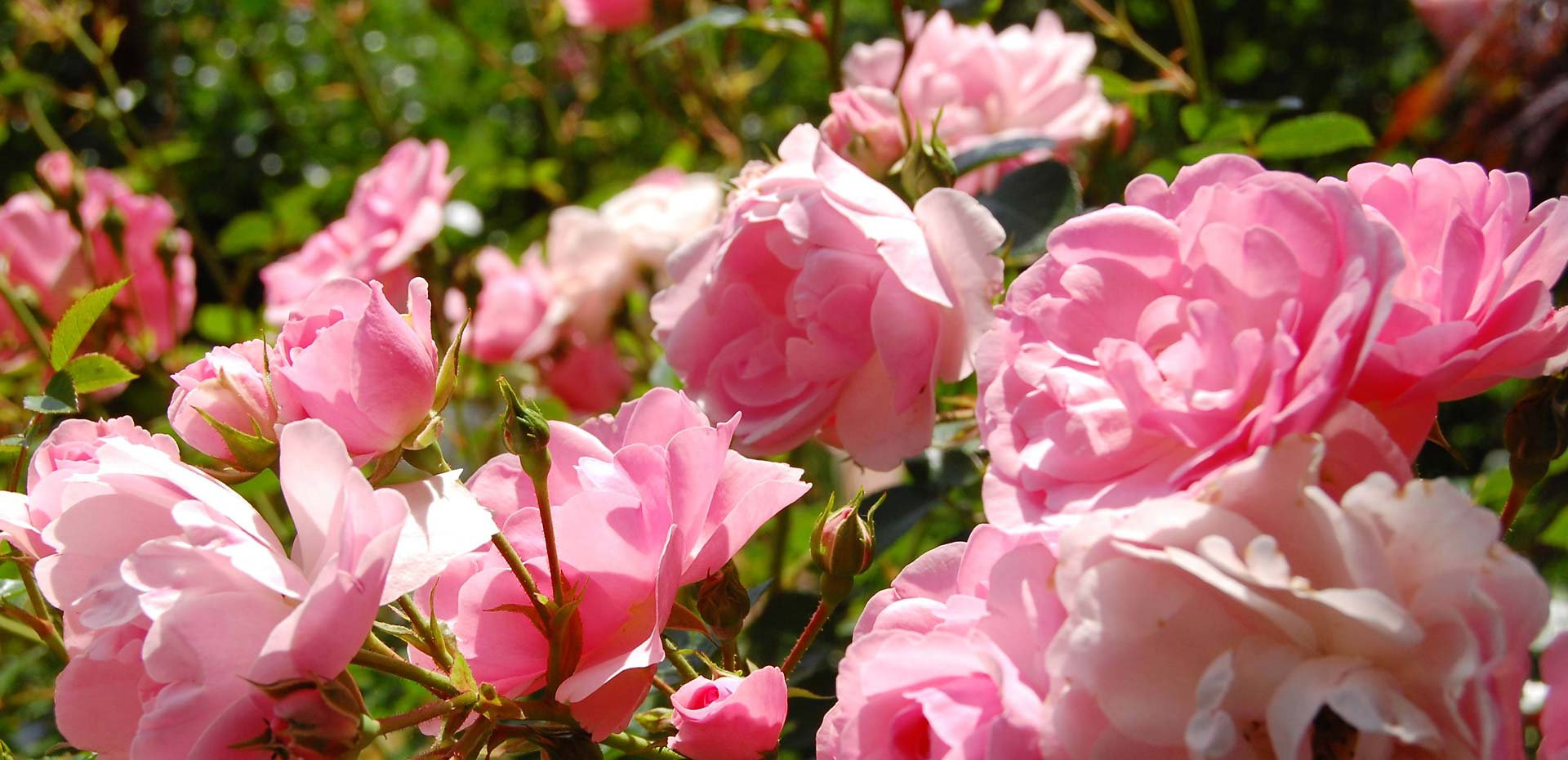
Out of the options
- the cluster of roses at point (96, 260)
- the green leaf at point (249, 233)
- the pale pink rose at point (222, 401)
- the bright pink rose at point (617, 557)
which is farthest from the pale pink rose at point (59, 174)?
the bright pink rose at point (617, 557)

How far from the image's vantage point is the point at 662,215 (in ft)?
3.73

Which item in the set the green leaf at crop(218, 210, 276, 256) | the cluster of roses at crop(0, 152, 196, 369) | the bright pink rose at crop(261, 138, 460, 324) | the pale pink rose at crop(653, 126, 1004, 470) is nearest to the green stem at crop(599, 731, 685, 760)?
the pale pink rose at crop(653, 126, 1004, 470)

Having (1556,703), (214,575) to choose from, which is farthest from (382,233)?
(1556,703)

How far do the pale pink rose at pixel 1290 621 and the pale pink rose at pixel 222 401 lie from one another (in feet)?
1.09

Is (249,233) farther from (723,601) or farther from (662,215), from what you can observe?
(723,601)

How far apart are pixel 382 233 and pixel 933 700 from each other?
2.53 feet

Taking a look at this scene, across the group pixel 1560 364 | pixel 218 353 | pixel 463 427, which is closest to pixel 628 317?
pixel 463 427

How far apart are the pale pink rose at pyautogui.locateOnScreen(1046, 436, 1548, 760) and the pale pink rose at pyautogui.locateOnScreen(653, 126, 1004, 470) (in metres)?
0.21

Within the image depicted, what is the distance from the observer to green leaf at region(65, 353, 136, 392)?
2.01ft

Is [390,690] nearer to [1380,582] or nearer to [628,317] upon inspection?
[628,317]

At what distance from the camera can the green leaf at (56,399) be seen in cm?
57

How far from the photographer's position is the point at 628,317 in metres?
1.24

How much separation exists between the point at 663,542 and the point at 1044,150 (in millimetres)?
519

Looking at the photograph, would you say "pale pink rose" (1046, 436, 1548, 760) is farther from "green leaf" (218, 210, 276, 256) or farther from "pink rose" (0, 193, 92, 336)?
"green leaf" (218, 210, 276, 256)
